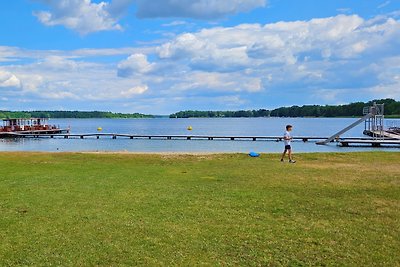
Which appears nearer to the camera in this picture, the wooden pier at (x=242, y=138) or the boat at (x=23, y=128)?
the wooden pier at (x=242, y=138)

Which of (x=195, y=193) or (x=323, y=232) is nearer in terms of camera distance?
(x=323, y=232)

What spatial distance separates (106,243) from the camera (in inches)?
320

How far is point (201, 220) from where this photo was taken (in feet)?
31.9

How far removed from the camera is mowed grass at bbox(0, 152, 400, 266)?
7.45 meters

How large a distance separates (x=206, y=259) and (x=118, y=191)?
22.1 feet

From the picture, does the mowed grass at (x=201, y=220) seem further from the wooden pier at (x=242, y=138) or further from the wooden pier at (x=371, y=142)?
the wooden pier at (x=242, y=138)

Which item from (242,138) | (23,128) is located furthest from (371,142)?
(23,128)

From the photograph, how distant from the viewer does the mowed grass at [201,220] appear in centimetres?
745

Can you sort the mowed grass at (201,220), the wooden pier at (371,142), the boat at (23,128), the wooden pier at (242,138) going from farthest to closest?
the boat at (23,128) → the wooden pier at (242,138) → the wooden pier at (371,142) → the mowed grass at (201,220)

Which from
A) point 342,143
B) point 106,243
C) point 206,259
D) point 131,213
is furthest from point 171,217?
point 342,143

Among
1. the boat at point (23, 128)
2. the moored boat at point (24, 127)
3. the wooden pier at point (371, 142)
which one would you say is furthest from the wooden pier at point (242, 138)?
the moored boat at point (24, 127)

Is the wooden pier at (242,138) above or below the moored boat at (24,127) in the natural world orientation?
below

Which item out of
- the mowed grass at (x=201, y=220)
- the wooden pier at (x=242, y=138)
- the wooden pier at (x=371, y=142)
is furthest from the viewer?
the wooden pier at (x=242, y=138)

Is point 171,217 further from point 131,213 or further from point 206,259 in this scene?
point 206,259
